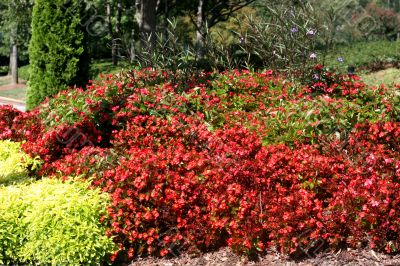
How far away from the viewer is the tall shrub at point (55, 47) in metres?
9.39

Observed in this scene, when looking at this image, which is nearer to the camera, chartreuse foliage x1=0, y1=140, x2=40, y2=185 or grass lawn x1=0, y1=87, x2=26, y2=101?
chartreuse foliage x1=0, y1=140, x2=40, y2=185

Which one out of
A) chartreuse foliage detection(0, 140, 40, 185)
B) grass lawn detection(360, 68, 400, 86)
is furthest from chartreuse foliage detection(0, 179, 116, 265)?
grass lawn detection(360, 68, 400, 86)

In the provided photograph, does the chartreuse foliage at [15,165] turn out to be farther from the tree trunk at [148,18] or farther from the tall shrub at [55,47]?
the tree trunk at [148,18]

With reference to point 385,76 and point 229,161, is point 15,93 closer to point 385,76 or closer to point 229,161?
point 385,76

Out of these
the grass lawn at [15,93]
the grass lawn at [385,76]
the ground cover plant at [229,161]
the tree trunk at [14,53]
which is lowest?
the grass lawn at [15,93]

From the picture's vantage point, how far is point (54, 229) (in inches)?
171

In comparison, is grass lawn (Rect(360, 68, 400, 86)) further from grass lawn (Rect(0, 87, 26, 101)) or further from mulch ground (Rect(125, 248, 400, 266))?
grass lawn (Rect(0, 87, 26, 101))

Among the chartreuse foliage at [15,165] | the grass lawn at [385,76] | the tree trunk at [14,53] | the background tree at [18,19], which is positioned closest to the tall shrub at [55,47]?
the chartreuse foliage at [15,165]

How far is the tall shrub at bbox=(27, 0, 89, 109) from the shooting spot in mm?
9391

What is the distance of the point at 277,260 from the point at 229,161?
1.01m

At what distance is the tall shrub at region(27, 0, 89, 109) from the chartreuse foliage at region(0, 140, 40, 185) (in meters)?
3.71

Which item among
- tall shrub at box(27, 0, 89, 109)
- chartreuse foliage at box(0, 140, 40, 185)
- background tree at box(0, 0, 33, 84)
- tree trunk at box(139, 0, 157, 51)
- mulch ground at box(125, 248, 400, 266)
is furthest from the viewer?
background tree at box(0, 0, 33, 84)

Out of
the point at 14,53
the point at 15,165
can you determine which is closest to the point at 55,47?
the point at 15,165

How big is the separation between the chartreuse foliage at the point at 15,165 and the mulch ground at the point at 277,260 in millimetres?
1787
